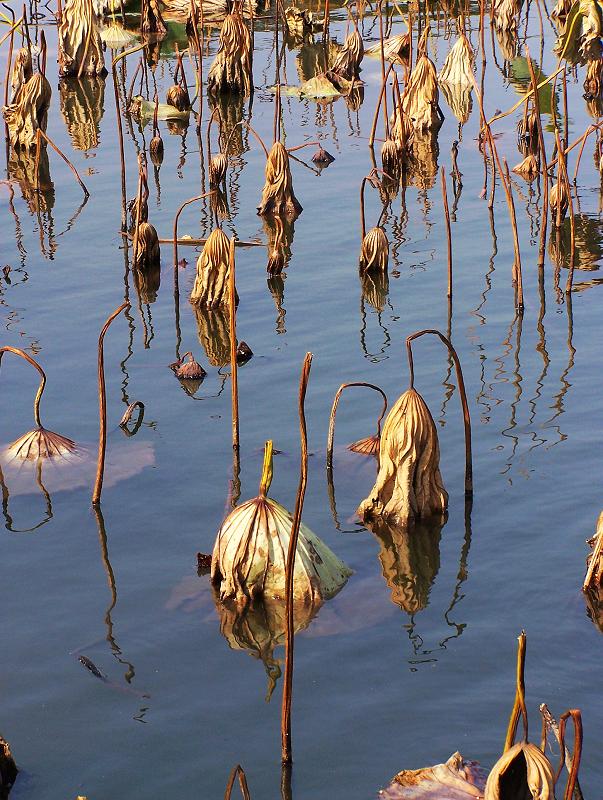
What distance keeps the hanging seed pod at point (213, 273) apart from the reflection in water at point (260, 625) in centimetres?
383

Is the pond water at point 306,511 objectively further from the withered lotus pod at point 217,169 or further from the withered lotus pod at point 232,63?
the withered lotus pod at point 232,63

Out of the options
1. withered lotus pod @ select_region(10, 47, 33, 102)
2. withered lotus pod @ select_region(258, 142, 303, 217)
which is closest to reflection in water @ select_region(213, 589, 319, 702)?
withered lotus pod @ select_region(258, 142, 303, 217)

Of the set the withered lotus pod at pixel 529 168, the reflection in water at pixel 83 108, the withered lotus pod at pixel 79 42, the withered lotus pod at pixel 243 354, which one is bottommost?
the withered lotus pod at pixel 243 354

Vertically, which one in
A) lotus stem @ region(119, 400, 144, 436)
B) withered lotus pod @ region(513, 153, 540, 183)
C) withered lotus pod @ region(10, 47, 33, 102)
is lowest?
lotus stem @ region(119, 400, 144, 436)

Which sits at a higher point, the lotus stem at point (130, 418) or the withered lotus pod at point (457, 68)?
the withered lotus pod at point (457, 68)

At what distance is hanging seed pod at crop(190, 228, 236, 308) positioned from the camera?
28.1 feet

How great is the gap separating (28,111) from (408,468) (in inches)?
344

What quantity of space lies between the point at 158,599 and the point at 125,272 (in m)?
4.79

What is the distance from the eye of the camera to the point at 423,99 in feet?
44.1

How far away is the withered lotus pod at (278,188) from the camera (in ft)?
35.0

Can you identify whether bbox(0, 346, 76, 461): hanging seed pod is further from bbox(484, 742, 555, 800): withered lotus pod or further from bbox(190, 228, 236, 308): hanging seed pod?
bbox(484, 742, 555, 800): withered lotus pod

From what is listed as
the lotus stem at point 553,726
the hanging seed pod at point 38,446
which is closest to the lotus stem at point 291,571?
the lotus stem at point 553,726

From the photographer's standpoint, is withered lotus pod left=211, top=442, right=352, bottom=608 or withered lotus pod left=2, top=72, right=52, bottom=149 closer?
withered lotus pod left=211, top=442, right=352, bottom=608

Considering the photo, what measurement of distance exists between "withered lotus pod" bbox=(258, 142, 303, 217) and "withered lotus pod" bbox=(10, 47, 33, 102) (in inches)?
145
